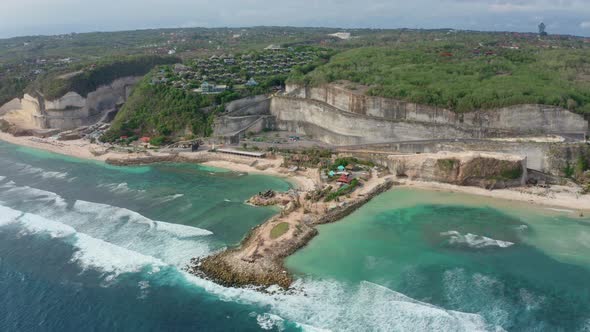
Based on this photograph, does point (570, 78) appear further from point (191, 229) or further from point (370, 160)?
point (191, 229)

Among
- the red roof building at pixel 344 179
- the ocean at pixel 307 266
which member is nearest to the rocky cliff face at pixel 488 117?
the ocean at pixel 307 266

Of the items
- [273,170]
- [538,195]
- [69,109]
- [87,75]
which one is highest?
[87,75]

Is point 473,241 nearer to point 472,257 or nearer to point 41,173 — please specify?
point 472,257

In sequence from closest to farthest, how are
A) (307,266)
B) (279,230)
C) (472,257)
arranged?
1. (307,266)
2. (472,257)
3. (279,230)

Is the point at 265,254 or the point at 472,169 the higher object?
the point at 472,169

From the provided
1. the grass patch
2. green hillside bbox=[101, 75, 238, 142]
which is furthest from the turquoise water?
green hillside bbox=[101, 75, 238, 142]

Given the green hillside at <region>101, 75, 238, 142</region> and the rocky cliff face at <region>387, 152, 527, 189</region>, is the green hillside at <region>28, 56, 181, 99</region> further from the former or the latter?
the rocky cliff face at <region>387, 152, 527, 189</region>

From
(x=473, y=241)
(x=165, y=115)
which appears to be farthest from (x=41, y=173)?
(x=473, y=241)
